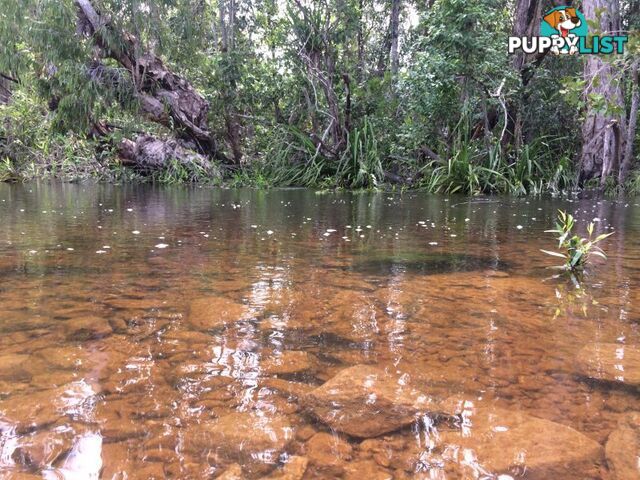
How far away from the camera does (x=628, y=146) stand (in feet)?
29.1

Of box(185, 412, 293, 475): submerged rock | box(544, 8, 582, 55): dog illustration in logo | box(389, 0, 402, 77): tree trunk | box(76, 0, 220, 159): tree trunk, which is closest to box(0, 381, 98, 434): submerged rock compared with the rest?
box(185, 412, 293, 475): submerged rock

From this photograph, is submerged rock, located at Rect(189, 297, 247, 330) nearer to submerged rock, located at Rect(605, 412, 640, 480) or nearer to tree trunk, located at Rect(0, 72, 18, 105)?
submerged rock, located at Rect(605, 412, 640, 480)

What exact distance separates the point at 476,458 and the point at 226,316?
1049 mm

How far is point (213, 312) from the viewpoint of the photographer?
182cm

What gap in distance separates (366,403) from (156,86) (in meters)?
11.7

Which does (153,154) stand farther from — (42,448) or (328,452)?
(328,452)

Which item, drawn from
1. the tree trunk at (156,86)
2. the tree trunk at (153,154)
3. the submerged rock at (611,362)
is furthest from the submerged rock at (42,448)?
the tree trunk at (153,154)

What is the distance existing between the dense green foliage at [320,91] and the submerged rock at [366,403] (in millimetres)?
7973

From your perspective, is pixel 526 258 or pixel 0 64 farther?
pixel 0 64

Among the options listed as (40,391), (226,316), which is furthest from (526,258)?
(40,391)

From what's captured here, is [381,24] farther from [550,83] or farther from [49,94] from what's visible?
[49,94]

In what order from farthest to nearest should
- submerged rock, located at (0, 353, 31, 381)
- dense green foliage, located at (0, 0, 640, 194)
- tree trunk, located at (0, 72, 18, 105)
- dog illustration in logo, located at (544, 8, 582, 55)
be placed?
tree trunk, located at (0, 72, 18, 105)
dog illustration in logo, located at (544, 8, 582, 55)
dense green foliage, located at (0, 0, 640, 194)
submerged rock, located at (0, 353, 31, 381)

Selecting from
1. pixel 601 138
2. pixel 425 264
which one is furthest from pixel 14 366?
pixel 601 138

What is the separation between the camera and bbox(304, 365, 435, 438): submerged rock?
3.58 feet
